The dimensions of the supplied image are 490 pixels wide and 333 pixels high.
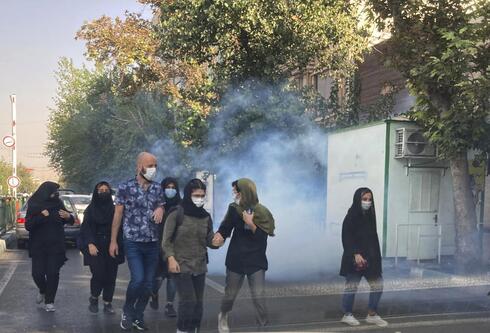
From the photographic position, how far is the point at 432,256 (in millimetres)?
10555

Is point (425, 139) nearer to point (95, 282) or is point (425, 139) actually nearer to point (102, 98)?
point (95, 282)

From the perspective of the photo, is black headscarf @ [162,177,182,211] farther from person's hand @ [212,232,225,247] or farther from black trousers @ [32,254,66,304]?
black trousers @ [32,254,66,304]

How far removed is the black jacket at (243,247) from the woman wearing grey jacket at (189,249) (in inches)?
14.2

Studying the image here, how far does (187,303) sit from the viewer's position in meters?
5.51

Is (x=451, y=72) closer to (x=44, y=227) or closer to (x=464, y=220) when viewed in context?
(x=464, y=220)

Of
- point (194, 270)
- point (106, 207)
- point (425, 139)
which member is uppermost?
point (425, 139)

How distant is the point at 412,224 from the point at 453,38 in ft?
11.3

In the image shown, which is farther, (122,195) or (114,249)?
(114,249)

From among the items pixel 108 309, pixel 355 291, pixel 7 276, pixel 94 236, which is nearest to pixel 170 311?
pixel 108 309

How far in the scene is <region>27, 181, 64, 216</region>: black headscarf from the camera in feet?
23.9

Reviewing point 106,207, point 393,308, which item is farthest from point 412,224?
point 106,207

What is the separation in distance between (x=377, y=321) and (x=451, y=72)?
14.3 feet

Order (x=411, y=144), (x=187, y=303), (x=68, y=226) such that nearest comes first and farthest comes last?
(x=187, y=303) → (x=411, y=144) → (x=68, y=226)

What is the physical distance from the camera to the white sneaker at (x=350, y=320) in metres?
6.38
